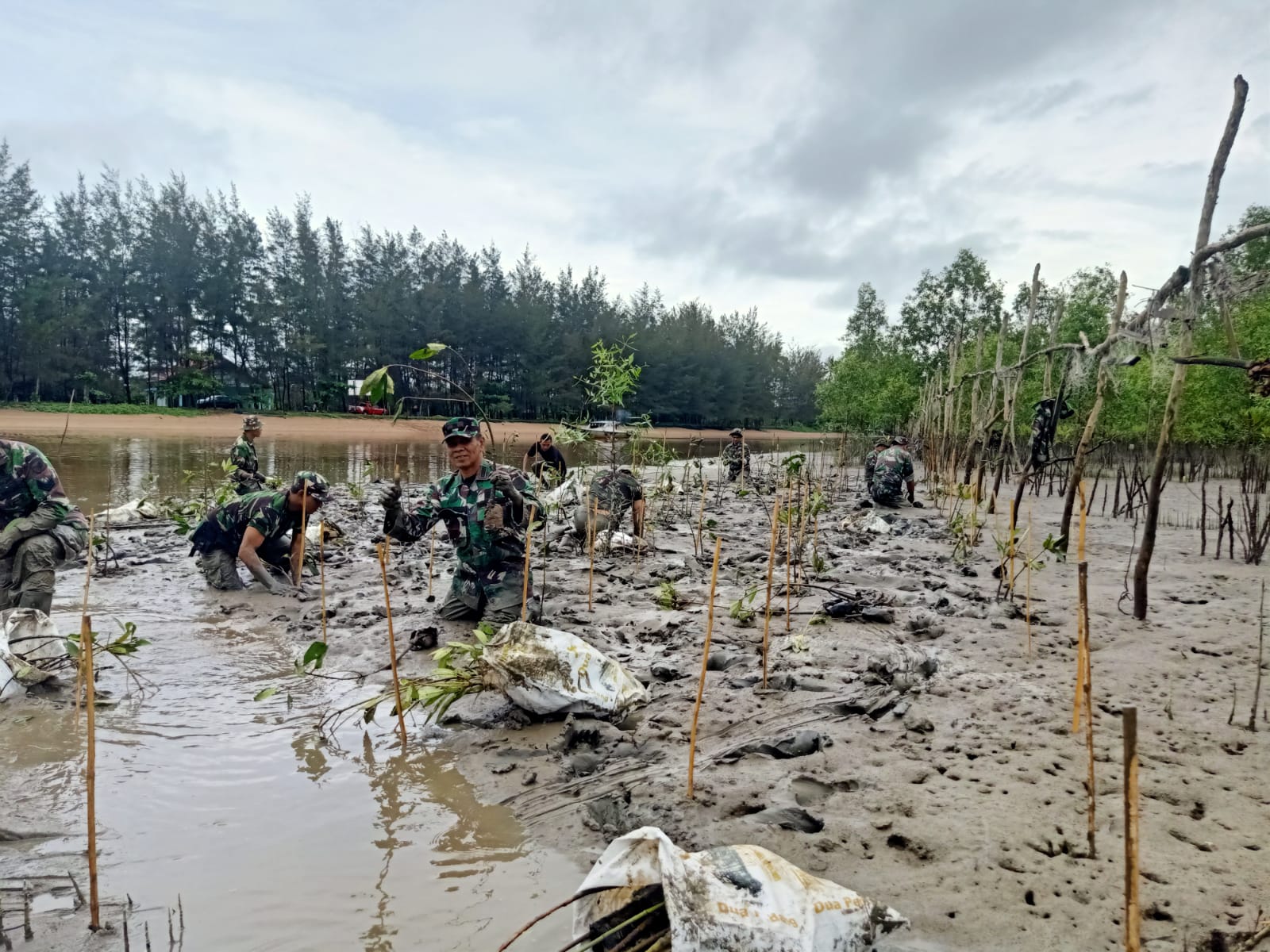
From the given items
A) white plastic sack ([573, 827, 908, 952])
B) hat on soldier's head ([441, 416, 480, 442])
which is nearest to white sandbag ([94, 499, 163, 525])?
hat on soldier's head ([441, 416, 480, 442])

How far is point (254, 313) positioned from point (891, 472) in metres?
36.8

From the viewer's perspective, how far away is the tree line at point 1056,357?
6.87 meters

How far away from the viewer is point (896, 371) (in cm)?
3164

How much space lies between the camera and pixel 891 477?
12.6 m

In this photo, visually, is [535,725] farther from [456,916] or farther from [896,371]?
[896,371]

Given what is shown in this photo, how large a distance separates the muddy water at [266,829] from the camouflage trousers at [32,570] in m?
1.30

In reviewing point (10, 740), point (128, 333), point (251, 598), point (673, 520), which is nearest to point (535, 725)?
point (10, 740)

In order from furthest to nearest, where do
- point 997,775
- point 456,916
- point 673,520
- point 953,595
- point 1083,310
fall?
1. point 1083,310
2. point 673,520
3. point 953,595
4. point 997,775
5. point 456,916

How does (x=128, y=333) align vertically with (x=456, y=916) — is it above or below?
above

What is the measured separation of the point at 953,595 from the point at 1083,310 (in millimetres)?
19258

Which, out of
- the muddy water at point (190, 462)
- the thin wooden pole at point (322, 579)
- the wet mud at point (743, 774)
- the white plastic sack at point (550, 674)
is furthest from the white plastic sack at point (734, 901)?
the muddy water at point (190, 462)

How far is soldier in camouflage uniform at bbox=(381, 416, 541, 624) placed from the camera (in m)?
5.29

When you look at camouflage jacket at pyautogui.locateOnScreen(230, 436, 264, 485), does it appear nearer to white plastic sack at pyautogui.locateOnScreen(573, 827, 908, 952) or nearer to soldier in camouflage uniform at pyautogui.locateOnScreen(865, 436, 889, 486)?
white plastic sack at pyautogui.locateOnScreen(573, 827, 908, 952)

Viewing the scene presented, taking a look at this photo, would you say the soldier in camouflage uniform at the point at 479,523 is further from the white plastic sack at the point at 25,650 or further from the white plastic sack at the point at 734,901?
the white plastic sack at the point at 734,901
